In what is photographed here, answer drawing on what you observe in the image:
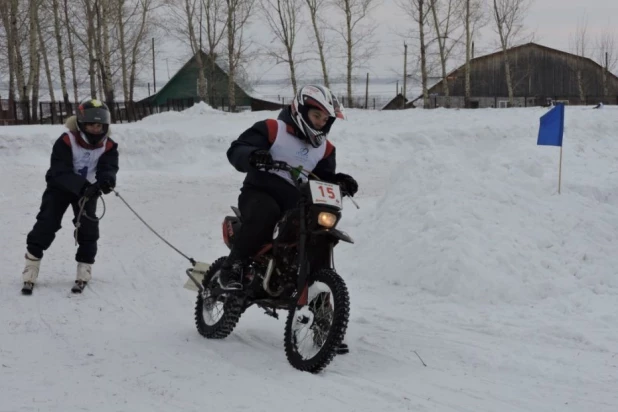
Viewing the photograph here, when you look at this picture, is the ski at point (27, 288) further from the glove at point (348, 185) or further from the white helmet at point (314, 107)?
the glove at point (348, 185)

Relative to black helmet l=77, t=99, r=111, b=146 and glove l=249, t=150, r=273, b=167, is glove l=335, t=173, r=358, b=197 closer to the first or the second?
glove l=249, t=150, r=273, b=167

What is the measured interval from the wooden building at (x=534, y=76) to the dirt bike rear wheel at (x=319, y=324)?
54296mm

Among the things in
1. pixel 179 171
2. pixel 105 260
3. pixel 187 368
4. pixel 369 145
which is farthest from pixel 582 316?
pixel 369 145

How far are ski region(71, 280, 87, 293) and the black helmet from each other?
145 cm

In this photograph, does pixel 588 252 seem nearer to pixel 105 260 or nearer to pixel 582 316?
pixel 582 316

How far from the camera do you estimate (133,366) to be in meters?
5.00

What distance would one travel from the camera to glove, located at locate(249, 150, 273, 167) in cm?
505

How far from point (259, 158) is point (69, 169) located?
3.11m

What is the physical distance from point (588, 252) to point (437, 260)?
197 cm

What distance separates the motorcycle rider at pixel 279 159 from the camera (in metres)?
5.37

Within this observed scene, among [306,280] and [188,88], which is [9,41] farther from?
[306,280]

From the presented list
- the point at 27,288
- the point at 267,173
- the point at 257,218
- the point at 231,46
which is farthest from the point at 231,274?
the point at 231,46

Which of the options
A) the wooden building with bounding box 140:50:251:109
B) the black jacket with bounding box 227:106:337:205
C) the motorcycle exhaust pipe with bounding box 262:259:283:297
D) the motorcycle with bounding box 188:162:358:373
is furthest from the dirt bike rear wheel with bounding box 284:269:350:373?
the wooden building with bounding box 140:50:251:109

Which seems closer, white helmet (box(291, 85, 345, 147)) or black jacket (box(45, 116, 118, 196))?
white helmet (box(291, 85, 345, 147))
